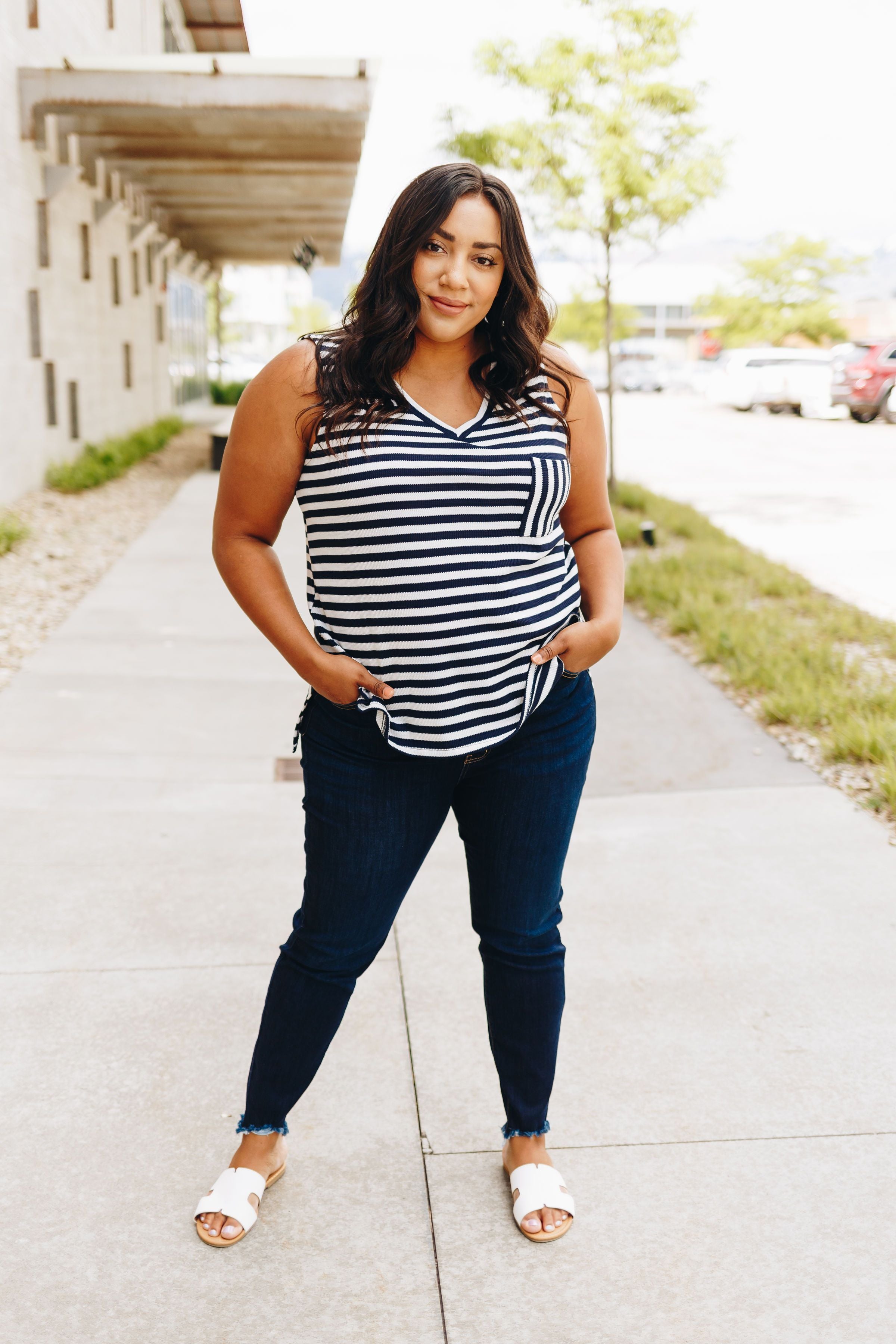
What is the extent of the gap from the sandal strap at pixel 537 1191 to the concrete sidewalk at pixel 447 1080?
5cm

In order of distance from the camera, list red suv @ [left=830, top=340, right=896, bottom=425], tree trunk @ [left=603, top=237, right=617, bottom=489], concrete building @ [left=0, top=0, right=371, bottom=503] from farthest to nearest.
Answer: red suv @ [left=830, top=340, right=896, bottom=425], tree trunk @ [left=603, top=237, right=617, bottom=489], concrete building @ [left=0, top=0, right=371, bottom=503]

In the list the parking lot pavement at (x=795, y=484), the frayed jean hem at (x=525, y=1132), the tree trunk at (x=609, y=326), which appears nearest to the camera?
the frayed jean hem at (x=525, y=1132)

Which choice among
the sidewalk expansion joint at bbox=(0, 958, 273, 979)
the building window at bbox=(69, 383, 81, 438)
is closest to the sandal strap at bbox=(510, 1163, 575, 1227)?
the sidewalk expansion joint at bbox=(0, 958, 273, 979)

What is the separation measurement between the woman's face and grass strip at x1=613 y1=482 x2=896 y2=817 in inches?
120

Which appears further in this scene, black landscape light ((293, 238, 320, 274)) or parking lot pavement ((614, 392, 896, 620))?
black landscape light ((293, 238, 320, 274))

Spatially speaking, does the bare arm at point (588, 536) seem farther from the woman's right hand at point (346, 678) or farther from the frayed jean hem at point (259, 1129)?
the frayed jean hem at point (259, 1129)

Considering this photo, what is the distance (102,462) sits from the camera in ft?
44.2

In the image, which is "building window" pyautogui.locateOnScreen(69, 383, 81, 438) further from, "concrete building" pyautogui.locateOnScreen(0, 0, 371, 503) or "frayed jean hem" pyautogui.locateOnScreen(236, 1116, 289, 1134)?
"frayed jean hem" pyautogui.locateOnScreen(236, 1116, 289, 1134)

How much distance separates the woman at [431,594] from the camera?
6.64ft

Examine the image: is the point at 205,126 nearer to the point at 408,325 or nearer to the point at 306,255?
the point at 306,255

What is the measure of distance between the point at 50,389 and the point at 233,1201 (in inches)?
454

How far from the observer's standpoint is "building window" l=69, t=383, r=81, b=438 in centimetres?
1355

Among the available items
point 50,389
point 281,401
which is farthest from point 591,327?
point 281,401

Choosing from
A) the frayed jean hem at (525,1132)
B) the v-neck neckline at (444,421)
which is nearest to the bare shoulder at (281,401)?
the v-neck neckline at (444,421)
